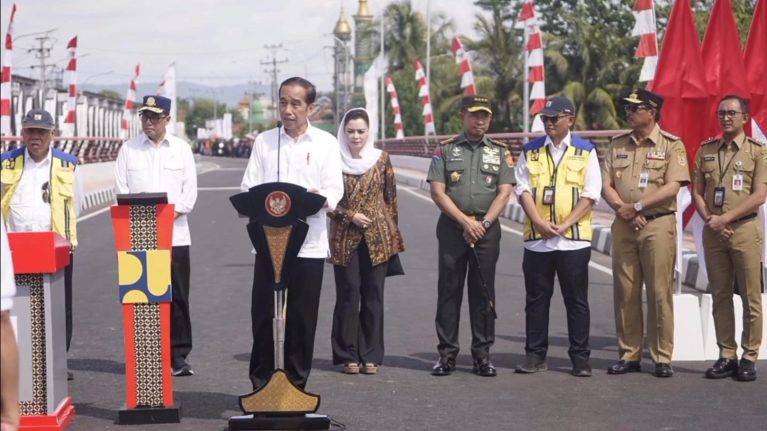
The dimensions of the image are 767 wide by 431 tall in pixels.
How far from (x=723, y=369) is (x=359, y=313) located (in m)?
2.45

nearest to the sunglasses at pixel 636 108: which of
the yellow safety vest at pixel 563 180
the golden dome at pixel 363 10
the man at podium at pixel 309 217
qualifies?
the yellow safety vest at pixel 563 180

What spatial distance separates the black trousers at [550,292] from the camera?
9250mm

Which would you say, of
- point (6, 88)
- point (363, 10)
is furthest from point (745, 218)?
point (363, 10)

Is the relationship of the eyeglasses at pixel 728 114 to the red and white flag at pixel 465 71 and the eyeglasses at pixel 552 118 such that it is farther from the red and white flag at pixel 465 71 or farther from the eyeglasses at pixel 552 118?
the red and white flag at pixel 465 71

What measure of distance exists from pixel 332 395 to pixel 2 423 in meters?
4.76

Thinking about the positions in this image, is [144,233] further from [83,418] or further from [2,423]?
[2,423]

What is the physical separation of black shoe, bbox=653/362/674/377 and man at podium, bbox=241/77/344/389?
263cm

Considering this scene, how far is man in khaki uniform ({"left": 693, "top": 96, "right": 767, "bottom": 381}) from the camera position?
894cm

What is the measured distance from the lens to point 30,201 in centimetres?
899

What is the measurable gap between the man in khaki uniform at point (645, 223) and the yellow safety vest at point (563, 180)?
0.21m

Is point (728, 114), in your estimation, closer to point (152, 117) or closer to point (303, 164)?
point (303, 164)

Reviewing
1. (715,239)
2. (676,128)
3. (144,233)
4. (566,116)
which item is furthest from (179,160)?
(676,128)

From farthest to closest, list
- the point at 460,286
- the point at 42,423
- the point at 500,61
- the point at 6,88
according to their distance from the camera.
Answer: the point at 500,61 < the point at 6,88 < the point at 460,286 < the point at 42,423

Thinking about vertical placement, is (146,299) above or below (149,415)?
above
